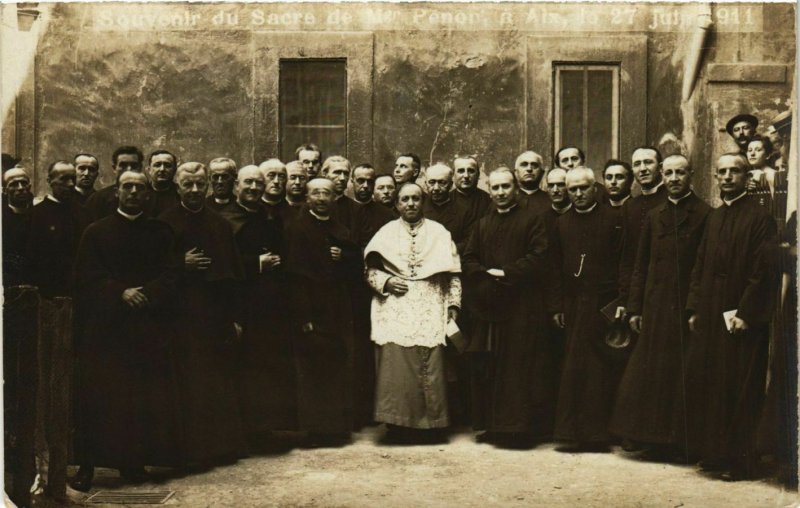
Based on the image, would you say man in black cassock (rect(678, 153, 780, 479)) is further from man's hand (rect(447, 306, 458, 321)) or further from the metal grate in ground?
the metal grate in ground

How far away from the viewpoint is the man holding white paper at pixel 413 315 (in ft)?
17.8

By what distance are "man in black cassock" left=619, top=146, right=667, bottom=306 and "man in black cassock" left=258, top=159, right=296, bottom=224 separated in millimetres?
1850

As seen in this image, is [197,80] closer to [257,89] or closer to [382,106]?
[257,89]

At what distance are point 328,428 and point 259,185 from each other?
1.39 m

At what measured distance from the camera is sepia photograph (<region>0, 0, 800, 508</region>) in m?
5.04

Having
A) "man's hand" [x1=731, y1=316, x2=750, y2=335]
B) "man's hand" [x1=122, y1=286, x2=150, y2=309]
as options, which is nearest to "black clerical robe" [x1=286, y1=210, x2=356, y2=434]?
"man's hand" [x1=122, y1=286, x2=150, y2=309]

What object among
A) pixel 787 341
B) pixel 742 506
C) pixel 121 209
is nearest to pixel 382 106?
pixel 121 209

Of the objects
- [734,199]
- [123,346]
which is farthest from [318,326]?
[734,199]

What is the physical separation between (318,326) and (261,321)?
31 centimetres

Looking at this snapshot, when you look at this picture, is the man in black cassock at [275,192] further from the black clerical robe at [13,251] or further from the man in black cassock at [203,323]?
the black clerical robe at [13,251]

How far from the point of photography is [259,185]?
5.35m

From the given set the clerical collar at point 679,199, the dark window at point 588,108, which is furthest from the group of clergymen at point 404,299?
the dark window at point 588,108

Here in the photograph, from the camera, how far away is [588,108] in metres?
5.35

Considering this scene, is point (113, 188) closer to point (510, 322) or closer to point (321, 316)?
point (321, 316)
